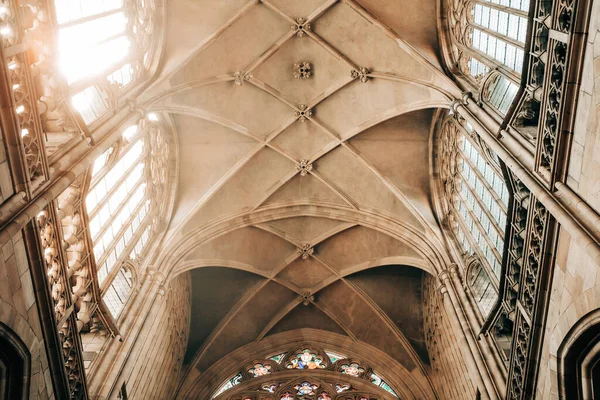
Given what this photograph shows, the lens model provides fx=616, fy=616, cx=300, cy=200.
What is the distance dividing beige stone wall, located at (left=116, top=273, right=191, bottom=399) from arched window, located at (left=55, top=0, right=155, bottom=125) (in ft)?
14.5

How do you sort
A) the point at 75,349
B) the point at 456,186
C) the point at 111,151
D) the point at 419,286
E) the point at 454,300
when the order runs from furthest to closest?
the point at 419,286 → the point at 456,186 → the point at 454,300 → the point at 111,151 → the point at 75,349

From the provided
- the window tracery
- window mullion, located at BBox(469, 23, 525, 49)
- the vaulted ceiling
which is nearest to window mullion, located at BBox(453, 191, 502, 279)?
the vaulted ceiling

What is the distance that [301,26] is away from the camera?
14742 millimetres

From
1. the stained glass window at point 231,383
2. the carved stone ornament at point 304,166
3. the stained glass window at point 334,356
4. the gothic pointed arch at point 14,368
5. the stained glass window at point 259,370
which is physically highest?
the carved stone ornament at point 304,166

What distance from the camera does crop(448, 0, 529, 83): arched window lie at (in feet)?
32.7

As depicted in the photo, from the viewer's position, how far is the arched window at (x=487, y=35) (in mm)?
9961

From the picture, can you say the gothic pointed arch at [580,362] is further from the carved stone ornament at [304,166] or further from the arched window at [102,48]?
the carved stone ornament at [304,166]

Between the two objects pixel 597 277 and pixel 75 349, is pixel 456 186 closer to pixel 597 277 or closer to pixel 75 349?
pixel 597 277

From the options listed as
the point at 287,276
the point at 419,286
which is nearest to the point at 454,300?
the point at 419,286

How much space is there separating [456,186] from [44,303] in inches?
362

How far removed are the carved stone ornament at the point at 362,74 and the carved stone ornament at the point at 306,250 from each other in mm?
4654

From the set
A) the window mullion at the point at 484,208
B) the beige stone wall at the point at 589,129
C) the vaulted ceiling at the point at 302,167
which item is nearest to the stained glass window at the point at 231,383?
the vaulted ceiling at the point at 302,167

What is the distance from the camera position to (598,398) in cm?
744

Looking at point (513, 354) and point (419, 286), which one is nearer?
point (513, 354)
